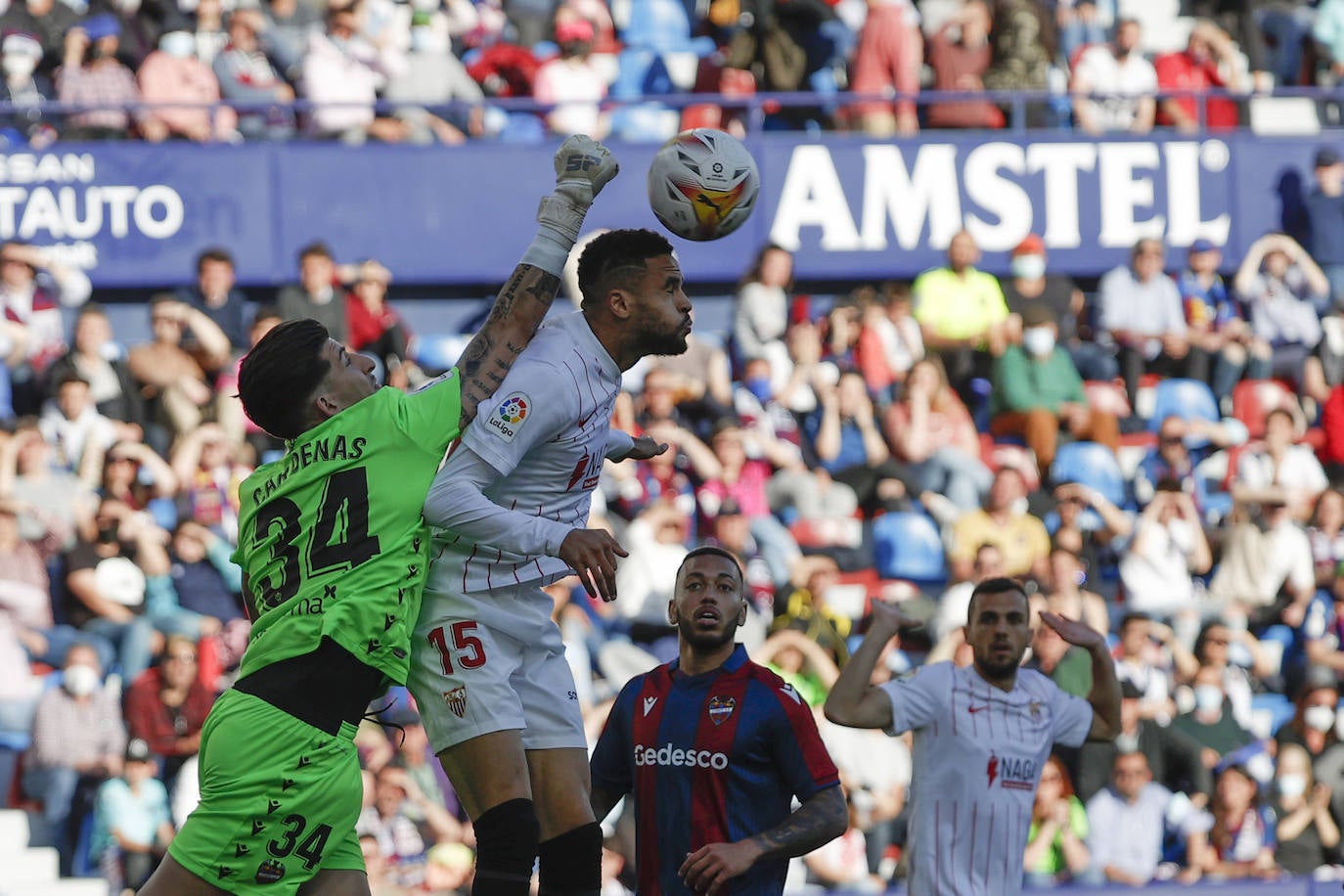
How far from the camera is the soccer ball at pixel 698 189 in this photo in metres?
6.70

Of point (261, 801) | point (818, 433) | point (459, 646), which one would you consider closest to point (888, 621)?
point (459, 646)

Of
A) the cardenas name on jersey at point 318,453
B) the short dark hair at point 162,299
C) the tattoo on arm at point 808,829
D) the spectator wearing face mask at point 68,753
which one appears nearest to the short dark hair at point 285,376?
the cardenas name on jersey at point 318,453

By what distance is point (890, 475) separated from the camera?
14.2 m

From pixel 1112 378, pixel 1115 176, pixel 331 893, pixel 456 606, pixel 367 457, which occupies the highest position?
pixel 1115 176

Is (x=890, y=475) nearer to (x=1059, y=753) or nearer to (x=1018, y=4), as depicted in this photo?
(x=1059, y=753)

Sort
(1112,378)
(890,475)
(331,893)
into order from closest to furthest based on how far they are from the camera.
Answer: (331,893), (890,475), (1112,378)

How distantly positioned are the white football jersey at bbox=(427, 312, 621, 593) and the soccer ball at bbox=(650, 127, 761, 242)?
59 cm

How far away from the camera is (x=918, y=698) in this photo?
785cm

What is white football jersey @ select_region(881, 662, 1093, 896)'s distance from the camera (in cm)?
773

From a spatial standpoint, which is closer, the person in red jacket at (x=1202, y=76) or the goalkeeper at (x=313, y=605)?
the goalkeeper at (x=313, y=605)

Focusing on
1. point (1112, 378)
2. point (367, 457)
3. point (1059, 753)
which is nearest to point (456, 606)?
point (367, 457)

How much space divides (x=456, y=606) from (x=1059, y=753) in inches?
286

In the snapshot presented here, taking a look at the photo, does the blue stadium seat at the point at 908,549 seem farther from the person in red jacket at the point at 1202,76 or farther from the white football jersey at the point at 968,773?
the white football jersey at the point at 968,773

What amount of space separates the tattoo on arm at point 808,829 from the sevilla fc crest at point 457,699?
1228 millimetres
